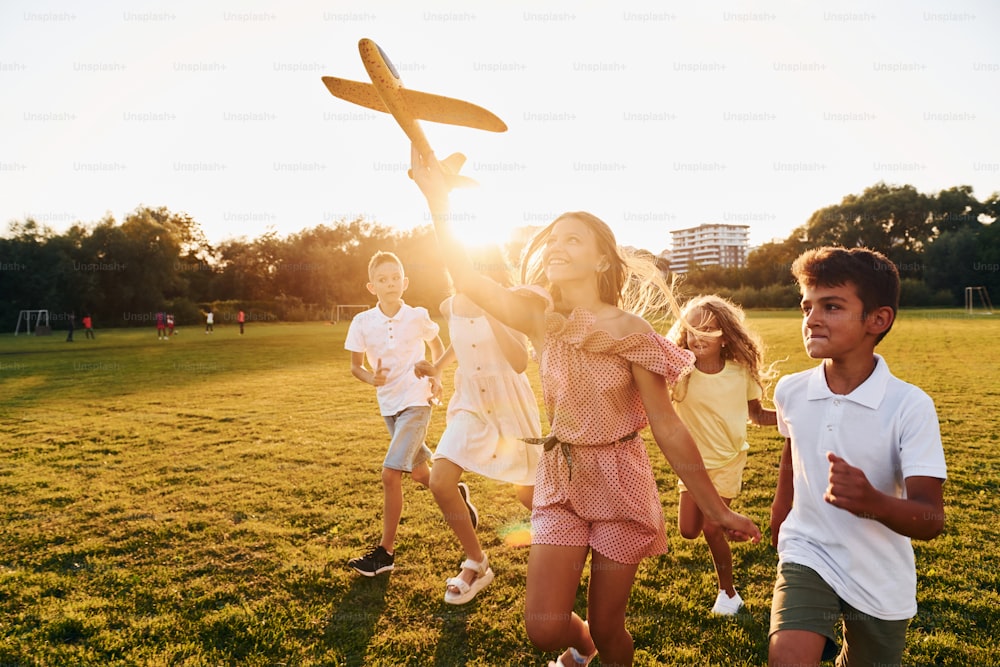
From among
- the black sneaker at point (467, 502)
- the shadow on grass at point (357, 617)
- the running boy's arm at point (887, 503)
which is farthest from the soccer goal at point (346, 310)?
the running boy's arm at point (887, 503)

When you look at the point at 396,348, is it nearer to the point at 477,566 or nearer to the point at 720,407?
the point at 477,566

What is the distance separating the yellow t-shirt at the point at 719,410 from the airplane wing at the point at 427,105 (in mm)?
2201

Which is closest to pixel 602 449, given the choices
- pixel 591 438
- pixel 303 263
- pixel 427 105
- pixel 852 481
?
pixel 591 438

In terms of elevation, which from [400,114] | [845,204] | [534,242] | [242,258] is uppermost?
[845,204]

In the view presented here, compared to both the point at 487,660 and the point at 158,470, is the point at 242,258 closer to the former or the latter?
the point at 158,470

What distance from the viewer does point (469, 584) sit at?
4.13 metres

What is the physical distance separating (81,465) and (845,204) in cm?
8899

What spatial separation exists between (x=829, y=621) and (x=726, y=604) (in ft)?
5.61

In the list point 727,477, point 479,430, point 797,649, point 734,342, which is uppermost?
point 734,342

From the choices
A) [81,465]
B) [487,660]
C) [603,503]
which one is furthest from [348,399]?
[603,503]

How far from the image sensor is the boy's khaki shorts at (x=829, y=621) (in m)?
2.23

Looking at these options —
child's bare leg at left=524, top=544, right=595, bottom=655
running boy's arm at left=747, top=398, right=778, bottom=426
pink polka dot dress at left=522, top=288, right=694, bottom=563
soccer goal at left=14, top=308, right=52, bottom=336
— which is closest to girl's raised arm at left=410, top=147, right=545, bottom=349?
pink polka dot dress at left=522, top=288, right=694, bottom=563

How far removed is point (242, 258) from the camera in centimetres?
7194

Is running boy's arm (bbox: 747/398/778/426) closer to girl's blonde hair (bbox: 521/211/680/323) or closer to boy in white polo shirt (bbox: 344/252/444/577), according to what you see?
girl's blonde hair (bbox: 521/211/680/323)
